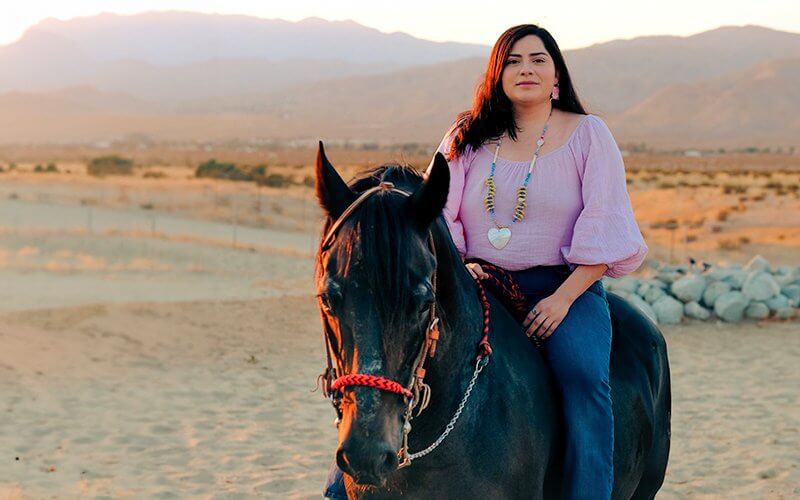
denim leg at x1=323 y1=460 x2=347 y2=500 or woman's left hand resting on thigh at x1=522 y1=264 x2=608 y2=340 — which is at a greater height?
woman's left hand resting on thigh at x1=522 y1=264 x2=608 y2=340

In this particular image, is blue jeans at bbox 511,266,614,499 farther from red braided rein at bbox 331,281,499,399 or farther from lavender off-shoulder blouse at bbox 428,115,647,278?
red braided rein at bbox 331,281,499,399

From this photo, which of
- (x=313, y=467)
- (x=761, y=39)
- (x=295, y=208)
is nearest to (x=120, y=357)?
(x=313, y=467)

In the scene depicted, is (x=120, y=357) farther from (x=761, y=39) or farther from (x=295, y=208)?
(x=761, y=39)

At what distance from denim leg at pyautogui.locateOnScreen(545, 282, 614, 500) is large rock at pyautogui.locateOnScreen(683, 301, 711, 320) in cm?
1037

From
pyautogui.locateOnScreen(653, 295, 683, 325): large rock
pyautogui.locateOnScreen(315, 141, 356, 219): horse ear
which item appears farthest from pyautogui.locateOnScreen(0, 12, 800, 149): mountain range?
pyautogui.locateOnScreen(315, 141, 356, 219): horse ear

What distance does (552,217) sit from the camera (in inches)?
130

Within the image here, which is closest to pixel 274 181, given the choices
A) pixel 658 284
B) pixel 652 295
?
pixel 658 284

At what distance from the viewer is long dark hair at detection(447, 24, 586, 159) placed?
343 cm

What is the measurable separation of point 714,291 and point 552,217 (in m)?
10.7

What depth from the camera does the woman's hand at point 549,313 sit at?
324cm

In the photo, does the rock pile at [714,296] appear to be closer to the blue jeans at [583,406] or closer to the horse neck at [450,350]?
the blue jeans at [583,406]

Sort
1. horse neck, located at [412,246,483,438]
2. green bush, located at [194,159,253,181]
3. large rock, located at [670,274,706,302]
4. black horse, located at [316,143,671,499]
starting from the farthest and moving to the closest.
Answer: green bush, located at [194,159,253,181]
large rock, located at [670,274,706,302]
horse neck, located at [412,246,483,438]
black horse, located at [316,143,671,499]

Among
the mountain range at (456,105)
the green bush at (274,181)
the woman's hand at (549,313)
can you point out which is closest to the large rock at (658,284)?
the woman's hand at (549,313)

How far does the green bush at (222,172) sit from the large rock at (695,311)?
2985 centimetres
